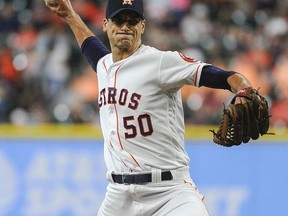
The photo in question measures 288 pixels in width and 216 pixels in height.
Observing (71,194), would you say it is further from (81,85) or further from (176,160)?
(176,160)

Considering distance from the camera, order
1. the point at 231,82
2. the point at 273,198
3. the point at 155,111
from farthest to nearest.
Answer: the point at 273,198 < the point at 155,111 < the point at 231,82

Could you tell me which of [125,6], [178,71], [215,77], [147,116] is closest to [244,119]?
[215,77]

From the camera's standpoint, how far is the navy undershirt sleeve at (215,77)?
467 cm

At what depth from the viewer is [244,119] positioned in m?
4.57

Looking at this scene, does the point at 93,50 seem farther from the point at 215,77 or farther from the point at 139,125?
the point at 215,77

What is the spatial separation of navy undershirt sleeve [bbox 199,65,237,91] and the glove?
0.14 m

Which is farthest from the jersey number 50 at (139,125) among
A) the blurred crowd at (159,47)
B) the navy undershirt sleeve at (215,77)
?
the blurred crowd at (159,47)

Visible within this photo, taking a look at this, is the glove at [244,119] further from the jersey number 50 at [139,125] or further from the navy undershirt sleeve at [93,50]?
the navy undershirt sleeve at [93,50]

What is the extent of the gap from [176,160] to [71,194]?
Result: 385cm

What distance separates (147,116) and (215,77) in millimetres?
575

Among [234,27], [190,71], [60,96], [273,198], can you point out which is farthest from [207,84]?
[234,27]

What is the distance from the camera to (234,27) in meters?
12.2

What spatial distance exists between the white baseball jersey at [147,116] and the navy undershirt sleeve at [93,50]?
2.01 ft

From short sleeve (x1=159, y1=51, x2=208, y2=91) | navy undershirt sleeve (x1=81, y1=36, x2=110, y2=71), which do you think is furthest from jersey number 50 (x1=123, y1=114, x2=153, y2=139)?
navy undershirt sleeve (x1=81, y1=36, x2=110, y2=71)
